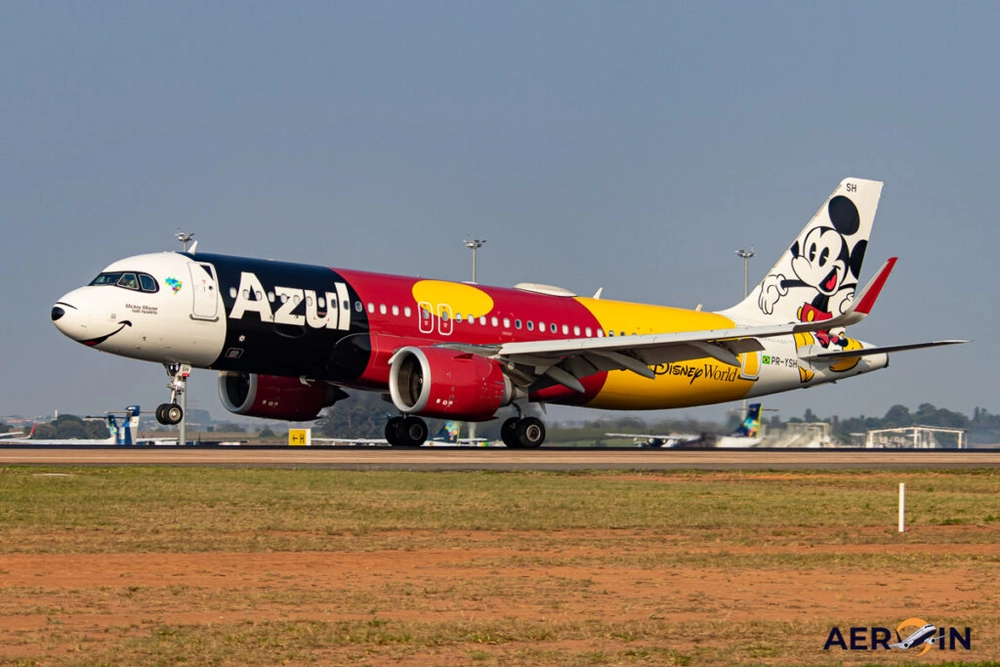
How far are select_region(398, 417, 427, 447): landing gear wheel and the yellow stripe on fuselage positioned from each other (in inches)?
223

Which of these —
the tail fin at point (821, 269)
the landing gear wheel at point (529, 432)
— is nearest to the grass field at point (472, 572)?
the landing gear wheel at point (529, 432)

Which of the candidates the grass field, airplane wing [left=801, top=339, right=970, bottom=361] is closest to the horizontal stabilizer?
airplane wing [left=801, top=339, right=970, bottom=361]

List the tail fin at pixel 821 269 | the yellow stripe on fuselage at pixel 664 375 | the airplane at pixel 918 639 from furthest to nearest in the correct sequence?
the tail fin at pixel 821 269, the yellow stripe on fuselage at pixel 664 375, the airplane at pixel 918 639

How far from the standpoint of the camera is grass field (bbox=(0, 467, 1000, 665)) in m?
10.1

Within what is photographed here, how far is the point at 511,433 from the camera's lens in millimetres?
40031

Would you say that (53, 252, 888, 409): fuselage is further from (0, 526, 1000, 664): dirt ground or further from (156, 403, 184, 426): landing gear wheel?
(0, 526, 1000, 664): dirt ground

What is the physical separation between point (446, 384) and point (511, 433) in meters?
5.05

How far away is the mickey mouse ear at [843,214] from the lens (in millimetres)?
48594

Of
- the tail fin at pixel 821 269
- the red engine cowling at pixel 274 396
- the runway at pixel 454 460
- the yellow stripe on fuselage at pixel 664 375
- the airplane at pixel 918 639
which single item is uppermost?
the tail fin at pixel 821 269

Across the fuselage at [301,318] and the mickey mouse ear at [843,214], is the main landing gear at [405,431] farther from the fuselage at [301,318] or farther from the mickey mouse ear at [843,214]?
the mickey mouse ear at [843,214]

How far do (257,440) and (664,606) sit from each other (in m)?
45.4

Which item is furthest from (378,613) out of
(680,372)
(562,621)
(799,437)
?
(799,437)

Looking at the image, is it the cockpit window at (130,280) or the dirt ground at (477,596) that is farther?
the cockpit window at (130,280)

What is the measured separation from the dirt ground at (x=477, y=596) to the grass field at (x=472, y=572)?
0.12 ft
